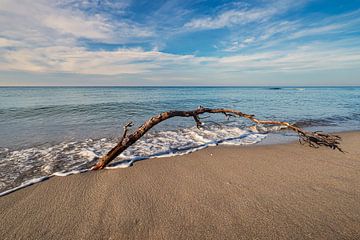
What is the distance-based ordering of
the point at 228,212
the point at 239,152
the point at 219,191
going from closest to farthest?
1. the point at 228,212
2. the point at 219,191
3. the point at 239,152

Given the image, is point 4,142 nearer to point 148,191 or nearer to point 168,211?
point 148,191

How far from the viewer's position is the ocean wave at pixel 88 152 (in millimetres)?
3729

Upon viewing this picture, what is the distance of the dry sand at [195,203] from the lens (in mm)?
2135

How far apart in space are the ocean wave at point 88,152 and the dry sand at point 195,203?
0.47m

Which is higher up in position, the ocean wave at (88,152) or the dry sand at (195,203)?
the dry sand at (195,203)

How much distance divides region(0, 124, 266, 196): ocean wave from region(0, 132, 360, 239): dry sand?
47cm

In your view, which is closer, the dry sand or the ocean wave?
the dry sand

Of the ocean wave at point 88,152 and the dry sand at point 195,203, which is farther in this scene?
the ocean wave at point 88,152

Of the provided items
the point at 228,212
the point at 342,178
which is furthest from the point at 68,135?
the point at 342,178

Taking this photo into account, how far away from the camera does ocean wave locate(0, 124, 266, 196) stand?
373 centimetres

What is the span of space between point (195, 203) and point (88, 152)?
3562 millimetres

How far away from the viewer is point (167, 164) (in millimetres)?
4156

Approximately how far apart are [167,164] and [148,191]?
47.3 inches

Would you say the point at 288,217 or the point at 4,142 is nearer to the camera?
the point at 288,217
